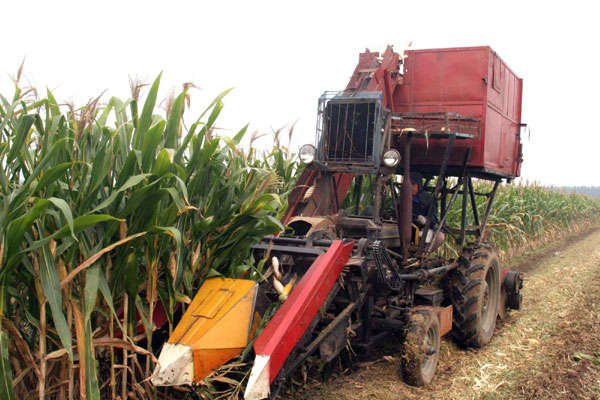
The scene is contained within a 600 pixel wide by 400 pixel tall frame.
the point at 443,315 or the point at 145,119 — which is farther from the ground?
the point at 145,119

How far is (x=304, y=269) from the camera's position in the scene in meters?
4.20

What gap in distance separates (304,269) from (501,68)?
A: 4.40m

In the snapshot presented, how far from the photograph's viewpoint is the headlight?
16.7 ft

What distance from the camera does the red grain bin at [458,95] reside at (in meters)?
6.35

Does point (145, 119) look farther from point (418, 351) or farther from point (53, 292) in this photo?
point (418, 351)

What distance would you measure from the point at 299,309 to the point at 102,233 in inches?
52.0

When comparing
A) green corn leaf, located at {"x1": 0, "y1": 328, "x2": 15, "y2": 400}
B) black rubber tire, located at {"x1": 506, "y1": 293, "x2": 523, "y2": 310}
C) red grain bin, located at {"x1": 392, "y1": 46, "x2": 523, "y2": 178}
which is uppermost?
red grain bin, located at {"x1": 392, "y1": 46, "x2": 523, "y2": 178}

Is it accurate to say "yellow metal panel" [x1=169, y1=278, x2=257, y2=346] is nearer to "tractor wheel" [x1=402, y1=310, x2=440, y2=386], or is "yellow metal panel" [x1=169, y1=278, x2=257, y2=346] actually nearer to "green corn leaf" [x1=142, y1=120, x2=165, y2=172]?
"green corn leaf" [x1=142, y1=120, x2=165, y2=172]

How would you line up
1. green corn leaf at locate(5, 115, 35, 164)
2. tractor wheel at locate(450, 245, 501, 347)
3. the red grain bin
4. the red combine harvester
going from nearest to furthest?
green corn leaf at locate(5, 115, 35, 164) < the red combine harvester < tractor wheel at locate(450, 245, 501, 347) < the red grain bin

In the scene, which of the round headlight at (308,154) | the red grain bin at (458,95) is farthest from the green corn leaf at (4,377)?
the red grain bin at (458,95)

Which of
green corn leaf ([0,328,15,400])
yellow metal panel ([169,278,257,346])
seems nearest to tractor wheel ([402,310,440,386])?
yellow metal panel ([169,278,257,346])

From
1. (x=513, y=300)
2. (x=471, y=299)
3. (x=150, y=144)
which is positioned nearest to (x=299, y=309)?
(x=150, y=144)

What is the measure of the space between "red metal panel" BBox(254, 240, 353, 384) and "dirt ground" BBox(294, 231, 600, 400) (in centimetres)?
102

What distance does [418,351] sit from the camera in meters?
4.56
